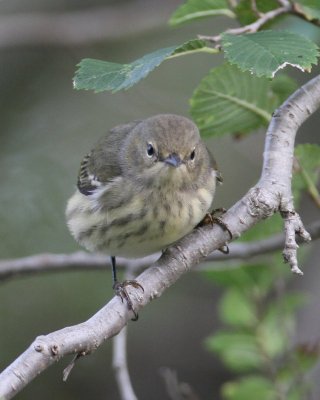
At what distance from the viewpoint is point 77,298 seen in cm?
648

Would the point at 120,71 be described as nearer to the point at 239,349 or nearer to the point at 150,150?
the point at 150,150

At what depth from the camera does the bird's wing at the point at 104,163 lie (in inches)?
148

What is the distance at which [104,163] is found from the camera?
3.87 m

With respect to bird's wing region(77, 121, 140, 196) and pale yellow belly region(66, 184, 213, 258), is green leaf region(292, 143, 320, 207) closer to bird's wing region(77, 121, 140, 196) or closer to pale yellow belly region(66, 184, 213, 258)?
pale yellow belly region(66, 184, 213, 258)

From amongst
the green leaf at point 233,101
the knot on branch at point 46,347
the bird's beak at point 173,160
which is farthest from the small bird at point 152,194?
the knot on branch at point 46,347

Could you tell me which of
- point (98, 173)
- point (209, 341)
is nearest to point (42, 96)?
point (98, 173)

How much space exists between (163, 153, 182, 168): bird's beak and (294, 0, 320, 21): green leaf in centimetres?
75

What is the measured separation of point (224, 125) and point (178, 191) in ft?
1.09

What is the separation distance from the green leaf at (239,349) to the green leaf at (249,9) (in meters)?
1.40

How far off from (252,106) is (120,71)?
0.82 metres

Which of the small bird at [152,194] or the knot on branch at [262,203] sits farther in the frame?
the small bird at [152,194]

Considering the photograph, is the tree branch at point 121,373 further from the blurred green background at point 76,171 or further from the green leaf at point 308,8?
the blurred green background at point 76,171

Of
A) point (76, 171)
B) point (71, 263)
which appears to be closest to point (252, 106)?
point (71, 263)

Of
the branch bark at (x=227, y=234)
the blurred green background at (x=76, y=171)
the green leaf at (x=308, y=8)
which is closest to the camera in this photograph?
the branch bark at (x=227, y=234)
